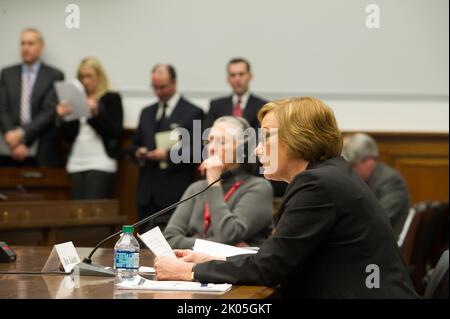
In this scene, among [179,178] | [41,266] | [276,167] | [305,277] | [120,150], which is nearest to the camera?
[305,277]

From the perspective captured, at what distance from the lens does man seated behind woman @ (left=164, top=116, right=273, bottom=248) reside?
12.6ft

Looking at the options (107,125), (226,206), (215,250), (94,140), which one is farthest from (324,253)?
(94,140)

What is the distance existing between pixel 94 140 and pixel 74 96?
51 centimetres

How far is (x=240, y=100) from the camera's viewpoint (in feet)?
21.5

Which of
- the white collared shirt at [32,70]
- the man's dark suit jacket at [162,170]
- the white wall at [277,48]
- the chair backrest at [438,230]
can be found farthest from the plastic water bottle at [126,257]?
the white wall at [277,48]

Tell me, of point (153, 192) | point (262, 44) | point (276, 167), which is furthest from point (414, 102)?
point (276, 167)

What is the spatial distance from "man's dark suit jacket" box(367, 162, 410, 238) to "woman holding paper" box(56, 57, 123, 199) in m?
2.29

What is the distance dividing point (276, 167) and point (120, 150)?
447cm

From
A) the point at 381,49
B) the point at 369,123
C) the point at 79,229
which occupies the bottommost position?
the point at 79,229

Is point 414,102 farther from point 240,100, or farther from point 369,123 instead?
point 240,100

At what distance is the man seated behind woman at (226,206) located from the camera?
12.6 ft

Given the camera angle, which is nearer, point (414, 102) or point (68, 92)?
point (68, 92)

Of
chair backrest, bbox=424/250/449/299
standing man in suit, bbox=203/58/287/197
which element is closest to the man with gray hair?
standing man in suit, bbox=203/58/287/197

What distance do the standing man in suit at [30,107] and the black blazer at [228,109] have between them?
1387 mm
